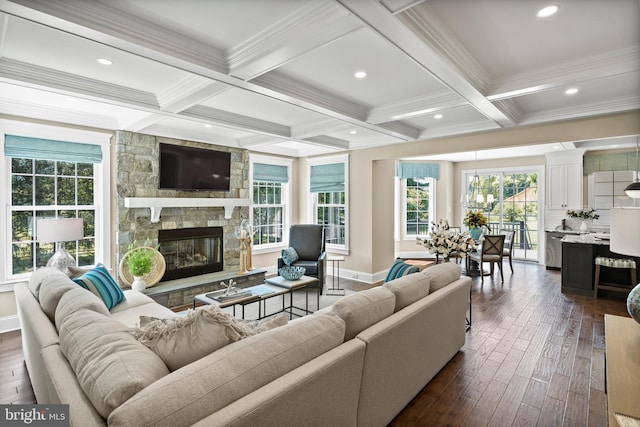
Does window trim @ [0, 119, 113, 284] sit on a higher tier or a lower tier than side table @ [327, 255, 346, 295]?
higher

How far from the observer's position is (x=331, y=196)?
6570 millimetres

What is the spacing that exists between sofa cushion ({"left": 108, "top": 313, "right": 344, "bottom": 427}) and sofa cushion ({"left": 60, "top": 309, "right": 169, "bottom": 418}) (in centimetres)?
7

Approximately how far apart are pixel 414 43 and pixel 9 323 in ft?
16.4

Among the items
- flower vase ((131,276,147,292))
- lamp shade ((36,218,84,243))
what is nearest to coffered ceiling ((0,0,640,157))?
lamp shade ((36,218,84,243))

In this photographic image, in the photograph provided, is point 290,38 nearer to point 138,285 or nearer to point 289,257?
point 138,285

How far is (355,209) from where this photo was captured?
6.05 m

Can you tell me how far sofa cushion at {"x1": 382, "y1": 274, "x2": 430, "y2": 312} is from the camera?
7.30ft

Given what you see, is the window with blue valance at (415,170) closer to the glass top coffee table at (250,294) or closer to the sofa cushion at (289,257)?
the sofa cushion at (289,257)

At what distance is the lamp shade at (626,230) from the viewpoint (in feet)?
5.64

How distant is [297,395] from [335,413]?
1.20 feet

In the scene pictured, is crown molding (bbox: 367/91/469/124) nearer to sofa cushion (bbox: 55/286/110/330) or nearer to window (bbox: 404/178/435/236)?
sofa cushion (bbox: 55/286/110/330)

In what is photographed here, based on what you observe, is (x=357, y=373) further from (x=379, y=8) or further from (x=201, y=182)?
(x=201, y=182)

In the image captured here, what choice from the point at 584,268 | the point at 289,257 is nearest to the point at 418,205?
the point at 584,268

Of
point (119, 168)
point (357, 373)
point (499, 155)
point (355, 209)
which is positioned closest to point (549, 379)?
point (357, 373)
